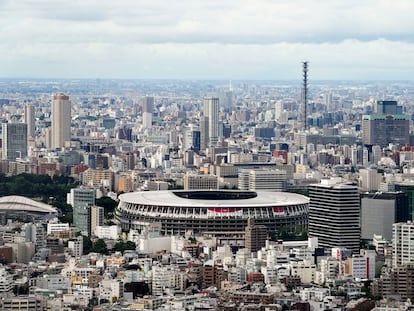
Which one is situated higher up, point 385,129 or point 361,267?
point 385,129

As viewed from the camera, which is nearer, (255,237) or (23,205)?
(255,237)

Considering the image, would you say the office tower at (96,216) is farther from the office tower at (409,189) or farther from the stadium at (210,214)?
the office tower at (409,189)

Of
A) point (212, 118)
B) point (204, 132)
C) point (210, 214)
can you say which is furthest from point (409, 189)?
point (212, 118)

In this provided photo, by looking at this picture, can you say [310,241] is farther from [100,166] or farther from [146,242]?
[100,166]

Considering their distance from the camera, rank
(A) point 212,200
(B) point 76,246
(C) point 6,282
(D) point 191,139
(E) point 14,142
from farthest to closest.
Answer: (D) point 191,139, (E) point 14,142, (A) point 212,200, (B) point 76,246, (C) point 6,282

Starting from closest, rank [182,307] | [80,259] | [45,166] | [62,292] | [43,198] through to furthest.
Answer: [182,307] → [62,292] → [80,259] → [43,198] → [45,166]

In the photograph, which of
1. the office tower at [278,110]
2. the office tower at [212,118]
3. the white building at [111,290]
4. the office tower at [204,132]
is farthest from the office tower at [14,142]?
the white building at [111,290]

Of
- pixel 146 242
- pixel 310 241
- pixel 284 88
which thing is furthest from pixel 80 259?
pixel 284 88

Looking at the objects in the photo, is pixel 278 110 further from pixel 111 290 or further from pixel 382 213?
pixel 111 290

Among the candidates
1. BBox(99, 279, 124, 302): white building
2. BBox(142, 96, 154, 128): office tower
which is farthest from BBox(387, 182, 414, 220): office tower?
BBox(142, 96, 154, 128): office tower
